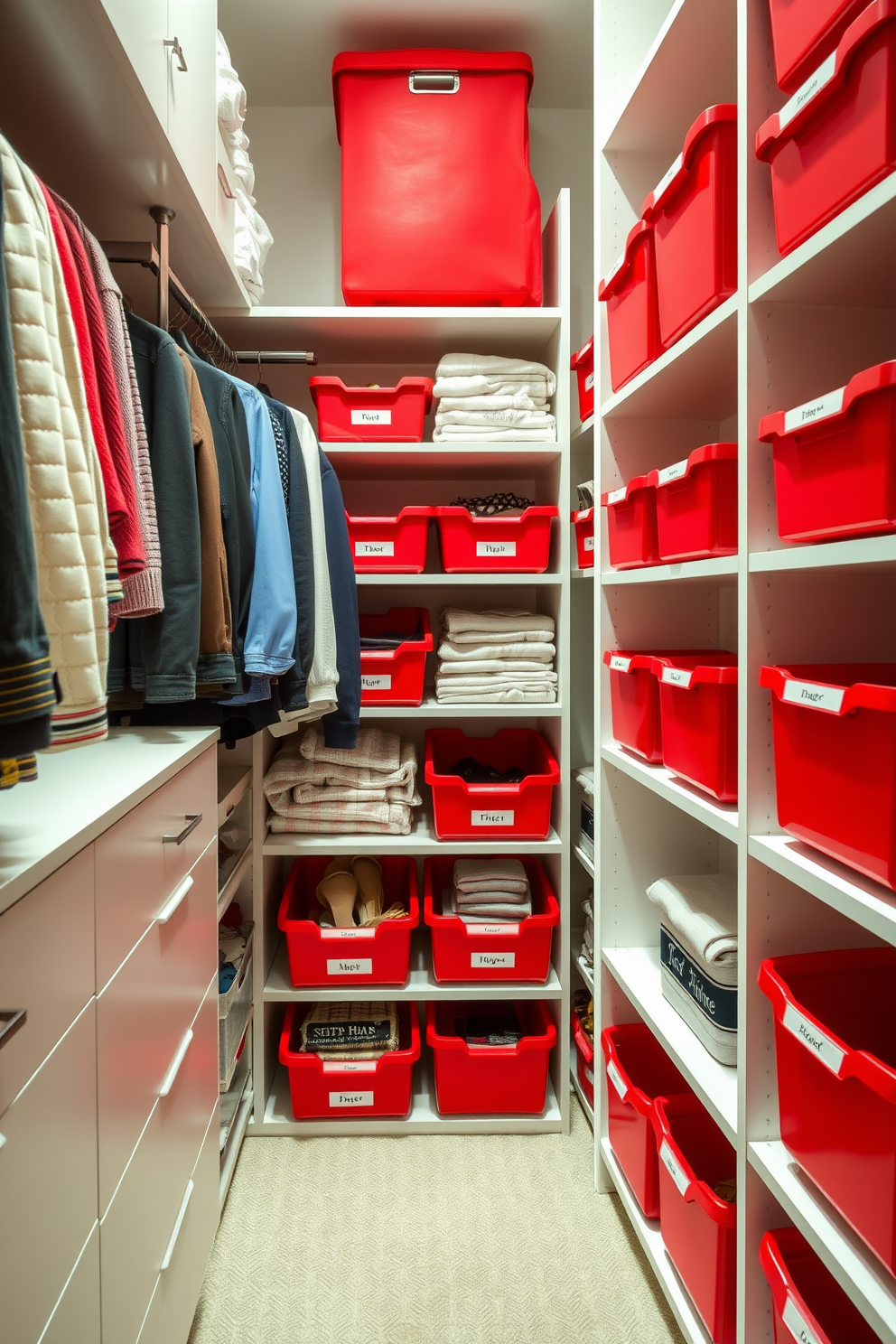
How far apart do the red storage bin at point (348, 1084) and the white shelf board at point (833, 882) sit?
1.25 metres

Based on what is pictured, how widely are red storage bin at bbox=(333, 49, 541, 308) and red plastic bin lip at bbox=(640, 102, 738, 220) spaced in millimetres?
712

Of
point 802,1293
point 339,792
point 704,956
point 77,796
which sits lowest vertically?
point 802,1293

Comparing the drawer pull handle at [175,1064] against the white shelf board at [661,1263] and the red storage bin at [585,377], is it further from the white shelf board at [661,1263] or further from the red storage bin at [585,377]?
the red storage bin at [585,377]

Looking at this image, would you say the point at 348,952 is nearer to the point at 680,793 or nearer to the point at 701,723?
the point at 680,793

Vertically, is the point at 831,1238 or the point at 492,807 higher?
the point at 492,807

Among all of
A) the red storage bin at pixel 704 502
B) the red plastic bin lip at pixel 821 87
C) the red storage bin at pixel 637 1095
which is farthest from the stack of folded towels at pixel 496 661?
the red plastic bin lip at pixel 821 87

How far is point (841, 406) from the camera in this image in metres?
0.78

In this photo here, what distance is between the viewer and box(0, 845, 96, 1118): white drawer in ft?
2.16

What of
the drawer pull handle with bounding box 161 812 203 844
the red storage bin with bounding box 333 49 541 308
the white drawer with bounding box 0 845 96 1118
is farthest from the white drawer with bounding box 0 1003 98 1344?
the red storage bin with bounding box 333 49 541 308

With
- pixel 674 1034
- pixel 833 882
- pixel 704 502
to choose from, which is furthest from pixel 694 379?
pixel 674 1034

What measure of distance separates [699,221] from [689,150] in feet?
0.32

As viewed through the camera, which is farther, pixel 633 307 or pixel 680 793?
pixel 633 307

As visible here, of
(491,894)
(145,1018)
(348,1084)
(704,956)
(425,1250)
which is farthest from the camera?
(491,894)

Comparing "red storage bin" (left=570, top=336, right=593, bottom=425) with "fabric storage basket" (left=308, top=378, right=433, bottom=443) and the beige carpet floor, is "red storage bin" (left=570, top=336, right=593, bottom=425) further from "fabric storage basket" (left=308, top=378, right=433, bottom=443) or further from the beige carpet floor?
the beige carpet floor
